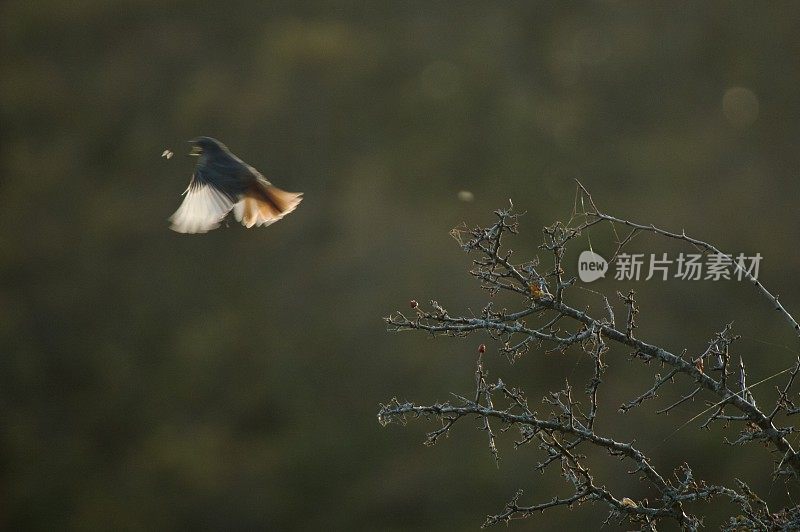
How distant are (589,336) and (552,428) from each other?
178 millimetres

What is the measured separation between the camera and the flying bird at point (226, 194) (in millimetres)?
2010

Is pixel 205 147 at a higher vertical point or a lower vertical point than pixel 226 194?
higher

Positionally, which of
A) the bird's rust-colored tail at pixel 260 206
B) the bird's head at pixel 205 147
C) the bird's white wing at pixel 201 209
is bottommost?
the bird's white wing at pixel 201 209

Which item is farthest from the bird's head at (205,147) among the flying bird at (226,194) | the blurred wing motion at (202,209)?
the blurred wing motion at (202,209)

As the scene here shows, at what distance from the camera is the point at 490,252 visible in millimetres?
1364

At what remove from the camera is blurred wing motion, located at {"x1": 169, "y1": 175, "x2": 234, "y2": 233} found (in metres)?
1.87

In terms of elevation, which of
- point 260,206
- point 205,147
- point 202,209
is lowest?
point 202,209

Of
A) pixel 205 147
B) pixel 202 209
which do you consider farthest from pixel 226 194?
pixel 205 147

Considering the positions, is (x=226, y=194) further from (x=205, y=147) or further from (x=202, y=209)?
(x=205, y=147)

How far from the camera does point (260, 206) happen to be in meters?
2.22

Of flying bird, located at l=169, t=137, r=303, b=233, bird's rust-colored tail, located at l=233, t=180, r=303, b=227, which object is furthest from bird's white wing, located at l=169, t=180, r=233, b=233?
bird's rust-colored tail, located at l=233, t=180, r=303, b=227

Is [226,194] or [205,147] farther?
[205,147]

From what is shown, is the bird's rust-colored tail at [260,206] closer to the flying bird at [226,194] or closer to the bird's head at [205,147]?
the flying bird at [226,194]

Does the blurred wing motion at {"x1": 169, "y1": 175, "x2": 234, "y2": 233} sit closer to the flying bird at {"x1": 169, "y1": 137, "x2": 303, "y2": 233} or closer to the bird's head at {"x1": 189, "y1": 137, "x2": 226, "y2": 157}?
the flying bird at {"x1": 169, "y1": 137, "x2": 303, "y2": 233}
